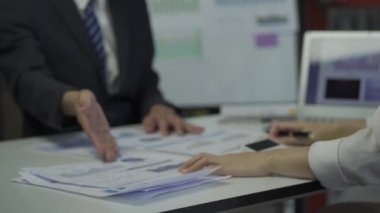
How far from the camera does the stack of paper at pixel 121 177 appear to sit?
110cm

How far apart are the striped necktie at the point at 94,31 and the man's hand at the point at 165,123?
199mm

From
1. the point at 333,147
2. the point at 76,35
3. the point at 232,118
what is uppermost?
the point at 76,35

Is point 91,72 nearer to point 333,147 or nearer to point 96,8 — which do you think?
point 96,8

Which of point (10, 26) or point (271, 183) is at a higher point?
point (10, 26)

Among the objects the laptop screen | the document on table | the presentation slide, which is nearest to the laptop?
the laptop screen

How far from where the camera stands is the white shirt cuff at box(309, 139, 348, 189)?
1.17 metres

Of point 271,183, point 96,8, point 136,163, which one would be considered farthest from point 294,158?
point 96,8

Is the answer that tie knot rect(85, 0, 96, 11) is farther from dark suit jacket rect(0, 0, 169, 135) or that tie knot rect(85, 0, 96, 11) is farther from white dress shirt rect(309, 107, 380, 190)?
white dress shirt rect(309, 107, 380, 190)

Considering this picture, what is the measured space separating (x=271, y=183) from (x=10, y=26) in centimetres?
98

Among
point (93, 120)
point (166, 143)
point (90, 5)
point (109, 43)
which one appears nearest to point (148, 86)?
point (109, 43)

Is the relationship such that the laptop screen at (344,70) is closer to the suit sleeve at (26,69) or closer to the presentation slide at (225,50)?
the presentation slide at (225,50)

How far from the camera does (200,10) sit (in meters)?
2.54

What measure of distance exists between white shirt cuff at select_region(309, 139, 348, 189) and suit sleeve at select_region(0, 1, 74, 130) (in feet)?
2.32

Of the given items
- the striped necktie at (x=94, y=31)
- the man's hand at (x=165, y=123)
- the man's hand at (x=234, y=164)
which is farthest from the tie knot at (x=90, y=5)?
the man's hand at (x=234, y=164)
